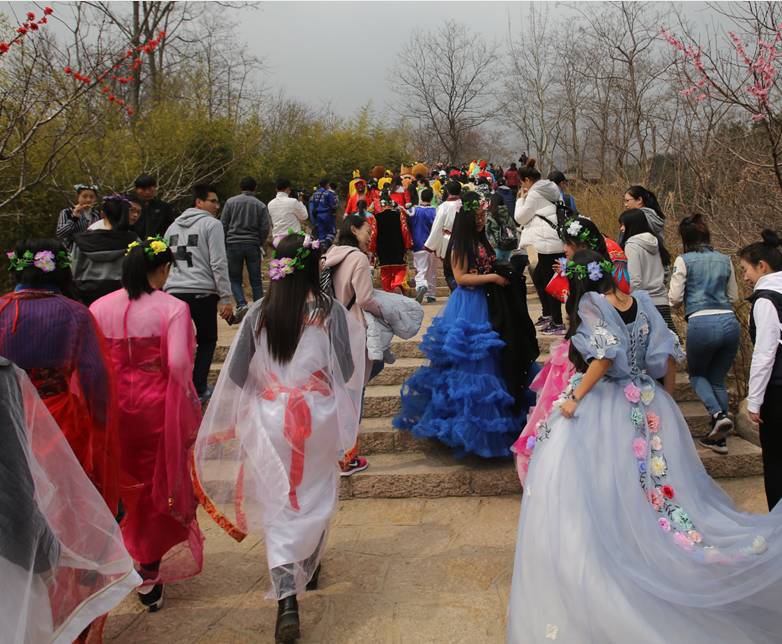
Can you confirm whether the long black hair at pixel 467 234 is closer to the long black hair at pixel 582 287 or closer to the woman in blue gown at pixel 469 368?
the woman in blue gown at pixel 469 368

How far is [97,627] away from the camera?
308 cm

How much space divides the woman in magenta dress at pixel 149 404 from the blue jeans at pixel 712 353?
3684mm

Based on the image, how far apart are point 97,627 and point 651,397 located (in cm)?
280

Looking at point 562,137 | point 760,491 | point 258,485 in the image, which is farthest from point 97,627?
point 562,137

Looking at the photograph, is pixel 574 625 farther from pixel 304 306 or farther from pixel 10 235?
pixel 10 235

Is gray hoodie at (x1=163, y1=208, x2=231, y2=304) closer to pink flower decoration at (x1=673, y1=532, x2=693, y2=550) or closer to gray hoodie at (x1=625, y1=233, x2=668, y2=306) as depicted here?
gray hoodie at (x1=625, y1=233, x2=668, y2=306)

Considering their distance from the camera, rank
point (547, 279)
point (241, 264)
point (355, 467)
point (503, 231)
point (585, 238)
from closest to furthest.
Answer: point (585, 238), point (355, 467), point (503, 231), point (547, 279), point (241, 264)

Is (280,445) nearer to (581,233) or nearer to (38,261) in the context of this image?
(38,261)

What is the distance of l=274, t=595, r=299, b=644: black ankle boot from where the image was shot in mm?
3320

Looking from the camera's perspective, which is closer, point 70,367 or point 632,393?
point 70,367

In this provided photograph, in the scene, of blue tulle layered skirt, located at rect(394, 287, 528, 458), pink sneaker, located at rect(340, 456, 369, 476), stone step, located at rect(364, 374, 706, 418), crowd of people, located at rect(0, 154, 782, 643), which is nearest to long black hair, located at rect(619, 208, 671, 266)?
crowd of people, located at rect(0, 154, 782, 643)

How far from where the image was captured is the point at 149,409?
12.4ft

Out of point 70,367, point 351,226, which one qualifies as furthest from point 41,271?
point 351,226

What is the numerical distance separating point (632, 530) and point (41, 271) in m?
2.90
